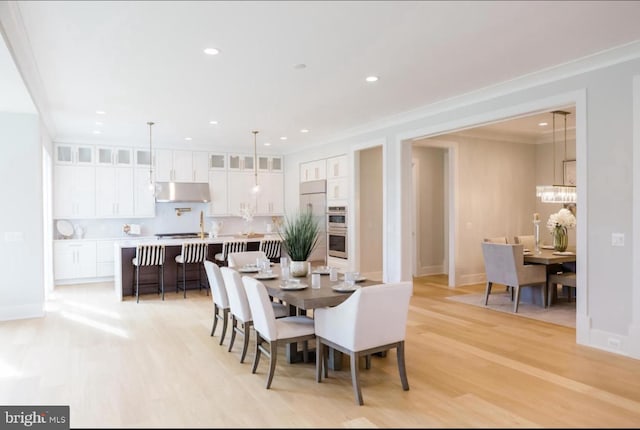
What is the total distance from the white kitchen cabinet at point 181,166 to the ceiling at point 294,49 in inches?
107

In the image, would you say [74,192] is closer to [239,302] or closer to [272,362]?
[239,302]

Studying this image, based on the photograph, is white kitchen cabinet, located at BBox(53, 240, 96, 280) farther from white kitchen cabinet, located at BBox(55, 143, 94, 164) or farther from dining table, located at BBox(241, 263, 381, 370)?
dining table, located at BBox(241, 263, 381, 370)

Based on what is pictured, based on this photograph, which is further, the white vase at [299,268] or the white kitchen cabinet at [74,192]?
the white kitchen cabinet at [74,192]

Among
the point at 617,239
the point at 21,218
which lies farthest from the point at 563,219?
the point at 21,218

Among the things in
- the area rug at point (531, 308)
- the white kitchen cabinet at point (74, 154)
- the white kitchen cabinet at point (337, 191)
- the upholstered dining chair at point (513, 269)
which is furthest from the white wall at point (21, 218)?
the upholstered dining chair at point (513, 269)

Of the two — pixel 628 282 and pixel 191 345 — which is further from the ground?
pixel 628 282

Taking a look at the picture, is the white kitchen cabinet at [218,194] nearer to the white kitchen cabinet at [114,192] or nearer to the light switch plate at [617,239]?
the white kitchen cabinet at [114,192]

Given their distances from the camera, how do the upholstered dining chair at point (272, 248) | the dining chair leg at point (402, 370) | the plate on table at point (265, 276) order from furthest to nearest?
the upholstered dining chair at point (272, 248) → the plate on table at point (265, 276) → the dining chair leg at point (402, 370)

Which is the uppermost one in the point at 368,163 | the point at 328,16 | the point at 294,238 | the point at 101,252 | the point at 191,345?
the point at 328,16

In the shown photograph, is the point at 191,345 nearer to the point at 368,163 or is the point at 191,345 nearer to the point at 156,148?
the point at 368,163

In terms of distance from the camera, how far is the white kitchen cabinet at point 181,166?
8.89 m

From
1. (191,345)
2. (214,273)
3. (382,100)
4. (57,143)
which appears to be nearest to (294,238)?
(214,273)

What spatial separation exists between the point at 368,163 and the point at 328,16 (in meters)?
5.06

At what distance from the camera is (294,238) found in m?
3.74
